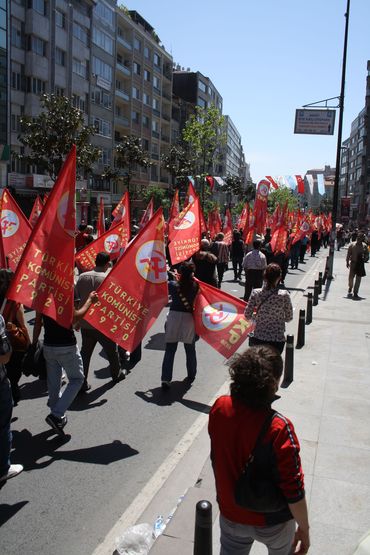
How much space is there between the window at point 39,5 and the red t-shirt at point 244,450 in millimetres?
39593

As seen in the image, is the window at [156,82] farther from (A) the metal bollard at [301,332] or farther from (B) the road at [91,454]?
(B) the road at [91,454]

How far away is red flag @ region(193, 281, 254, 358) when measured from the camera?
21.6 feet

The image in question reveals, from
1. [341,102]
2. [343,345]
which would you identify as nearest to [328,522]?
[343,345]

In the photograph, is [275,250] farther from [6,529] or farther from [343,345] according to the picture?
[6,529]

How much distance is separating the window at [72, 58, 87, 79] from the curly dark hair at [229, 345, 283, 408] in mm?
43580

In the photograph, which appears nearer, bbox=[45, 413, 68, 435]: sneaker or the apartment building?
bbox=[45, 413, 68, 435]: sneaker

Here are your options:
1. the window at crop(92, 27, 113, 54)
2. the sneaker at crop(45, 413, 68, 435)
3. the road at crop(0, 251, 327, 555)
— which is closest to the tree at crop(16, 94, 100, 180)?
the window at crop(92, 27, 113, 54)

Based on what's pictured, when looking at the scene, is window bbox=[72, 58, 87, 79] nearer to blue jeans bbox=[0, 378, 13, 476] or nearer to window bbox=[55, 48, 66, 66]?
window bbox=[55, 48, 66, 66]

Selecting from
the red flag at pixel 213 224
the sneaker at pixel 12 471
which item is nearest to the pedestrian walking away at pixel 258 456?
the sneaker at pixel 12 471

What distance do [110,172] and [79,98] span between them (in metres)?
6.43

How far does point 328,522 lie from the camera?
3.90 metres

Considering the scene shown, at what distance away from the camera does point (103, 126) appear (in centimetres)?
4859

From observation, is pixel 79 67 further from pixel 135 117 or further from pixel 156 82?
pixel 156 82

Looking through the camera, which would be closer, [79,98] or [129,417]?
[129,417]
